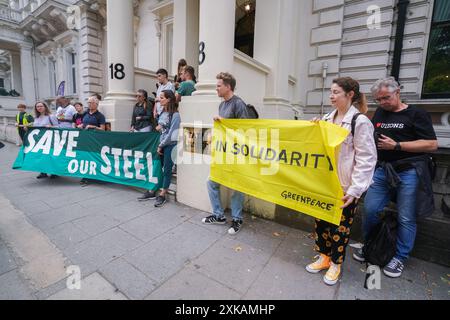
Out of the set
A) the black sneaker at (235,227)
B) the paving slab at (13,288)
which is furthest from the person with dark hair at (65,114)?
the black sneaker at (235,227)

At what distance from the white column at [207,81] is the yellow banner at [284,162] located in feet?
1.88

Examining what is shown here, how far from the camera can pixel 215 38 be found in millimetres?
4004

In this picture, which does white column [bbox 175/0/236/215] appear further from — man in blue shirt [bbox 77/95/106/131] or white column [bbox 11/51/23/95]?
white column [bbox 11/51/23/95]

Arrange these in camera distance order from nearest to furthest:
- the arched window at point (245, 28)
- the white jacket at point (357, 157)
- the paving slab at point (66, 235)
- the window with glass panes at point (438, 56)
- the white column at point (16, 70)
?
the white jacket at point (357, 157) → the paving slab at point (66, 235) → the window with glass panes at point (438, 56) → the arched window at point (245, 28) → the white column at point (16, 70)

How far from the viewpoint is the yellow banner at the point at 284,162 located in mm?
2268

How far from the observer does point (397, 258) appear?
2539 mm

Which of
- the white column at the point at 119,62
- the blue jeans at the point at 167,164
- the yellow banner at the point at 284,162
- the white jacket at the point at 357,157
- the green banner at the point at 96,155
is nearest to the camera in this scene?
the white jacket at the point at 357,157

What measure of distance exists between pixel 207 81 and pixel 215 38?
75 centimetres

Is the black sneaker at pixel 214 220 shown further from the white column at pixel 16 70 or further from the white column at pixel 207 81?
the white column at pixel 16 70

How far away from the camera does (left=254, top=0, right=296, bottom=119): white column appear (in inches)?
225

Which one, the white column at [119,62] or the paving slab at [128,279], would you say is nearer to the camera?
the paving slab at [128,279]

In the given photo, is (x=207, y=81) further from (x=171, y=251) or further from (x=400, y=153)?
(x=400, y=153)

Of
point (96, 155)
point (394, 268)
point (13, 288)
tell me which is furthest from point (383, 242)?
point (96, 155)

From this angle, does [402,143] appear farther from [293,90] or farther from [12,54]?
[12,54]
